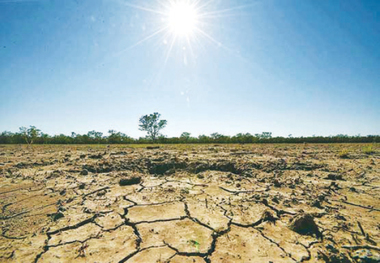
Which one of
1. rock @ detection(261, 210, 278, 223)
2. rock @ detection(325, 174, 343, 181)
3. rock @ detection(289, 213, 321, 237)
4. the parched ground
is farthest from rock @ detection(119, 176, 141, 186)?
rock @ detection(325, 174, 343, 181)

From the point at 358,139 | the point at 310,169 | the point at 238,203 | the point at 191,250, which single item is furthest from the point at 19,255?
the point at 358,139

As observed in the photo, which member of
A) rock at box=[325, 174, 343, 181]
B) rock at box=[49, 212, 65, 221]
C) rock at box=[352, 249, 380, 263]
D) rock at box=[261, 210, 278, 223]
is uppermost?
rock at box=[325, 174, 343, 181]

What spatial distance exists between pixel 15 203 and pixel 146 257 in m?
2.11

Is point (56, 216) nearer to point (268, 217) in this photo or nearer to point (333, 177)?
point (268, 217)

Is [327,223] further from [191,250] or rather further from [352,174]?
[352,174]

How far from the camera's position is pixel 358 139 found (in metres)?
17.3

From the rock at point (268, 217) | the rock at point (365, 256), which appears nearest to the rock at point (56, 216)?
the rock at point (268, 217)

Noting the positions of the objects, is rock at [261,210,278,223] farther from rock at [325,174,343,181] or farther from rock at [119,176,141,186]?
rock at [119,176,141,186]

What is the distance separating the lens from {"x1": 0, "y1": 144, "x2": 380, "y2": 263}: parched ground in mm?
1406

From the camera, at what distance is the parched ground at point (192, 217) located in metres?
1.41

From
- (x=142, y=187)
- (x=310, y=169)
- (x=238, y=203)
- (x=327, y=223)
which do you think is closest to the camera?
(x=327, y=223)

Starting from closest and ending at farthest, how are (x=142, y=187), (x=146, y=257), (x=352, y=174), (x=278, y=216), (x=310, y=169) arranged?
(x=146, y=257) < (x=278, y=216) < (x=142, y=187) < (x=352, y=174) < (x=310, y=169)

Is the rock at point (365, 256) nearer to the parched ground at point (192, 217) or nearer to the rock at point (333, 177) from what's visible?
the parched ground at point (192, 217)

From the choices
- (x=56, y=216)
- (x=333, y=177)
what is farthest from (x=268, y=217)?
(x=56, y=216)
